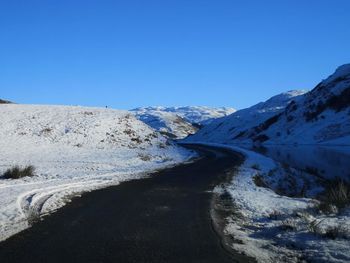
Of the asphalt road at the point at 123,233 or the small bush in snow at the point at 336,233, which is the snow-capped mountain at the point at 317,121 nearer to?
the asphalt road at the point at 123,233

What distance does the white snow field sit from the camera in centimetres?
1414

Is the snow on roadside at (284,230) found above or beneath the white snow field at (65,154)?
beneath

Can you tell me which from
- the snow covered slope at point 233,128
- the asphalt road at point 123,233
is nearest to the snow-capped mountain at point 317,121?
the snow covered slope at point 233,128

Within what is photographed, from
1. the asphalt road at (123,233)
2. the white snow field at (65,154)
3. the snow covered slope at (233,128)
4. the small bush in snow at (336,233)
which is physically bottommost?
the small bush in snow at (336,233)

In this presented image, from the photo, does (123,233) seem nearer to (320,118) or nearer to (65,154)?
(65,154)

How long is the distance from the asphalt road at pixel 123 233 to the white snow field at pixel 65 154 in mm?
774

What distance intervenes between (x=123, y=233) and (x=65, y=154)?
26322 millimetres

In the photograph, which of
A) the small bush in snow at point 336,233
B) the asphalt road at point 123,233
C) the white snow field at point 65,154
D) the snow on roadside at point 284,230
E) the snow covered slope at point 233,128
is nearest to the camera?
the asphalt road at point 123,233

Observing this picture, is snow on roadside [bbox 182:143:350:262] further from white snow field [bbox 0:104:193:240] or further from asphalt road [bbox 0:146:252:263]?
white snow field [bbox 0:104:193:240]

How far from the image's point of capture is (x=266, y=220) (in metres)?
12.0

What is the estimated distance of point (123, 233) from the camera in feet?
33.1

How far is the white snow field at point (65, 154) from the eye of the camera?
14.1 metres

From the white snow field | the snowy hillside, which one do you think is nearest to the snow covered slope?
the snowy hillside

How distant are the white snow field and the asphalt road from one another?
774 mm
